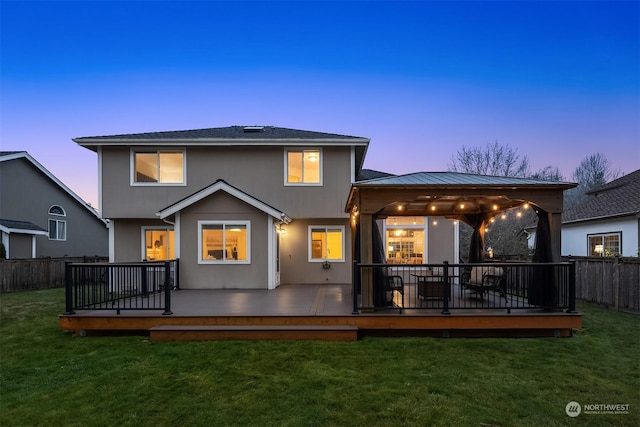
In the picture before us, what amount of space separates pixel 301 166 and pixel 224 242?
4016 mm

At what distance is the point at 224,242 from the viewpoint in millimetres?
11000

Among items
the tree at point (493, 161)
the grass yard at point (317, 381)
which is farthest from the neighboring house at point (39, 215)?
the tree at point (493, 161)

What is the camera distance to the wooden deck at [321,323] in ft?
20.7

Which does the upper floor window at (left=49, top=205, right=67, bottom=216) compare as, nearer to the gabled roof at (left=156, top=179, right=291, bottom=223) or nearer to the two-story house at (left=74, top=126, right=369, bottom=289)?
the two-story house at (left=74, top=126, right=369, bottom=289)

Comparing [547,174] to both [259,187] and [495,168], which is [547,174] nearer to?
[495,168]

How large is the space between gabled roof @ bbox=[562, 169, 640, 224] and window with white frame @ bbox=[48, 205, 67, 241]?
26.5m

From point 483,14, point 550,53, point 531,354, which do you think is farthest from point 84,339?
point 550,53

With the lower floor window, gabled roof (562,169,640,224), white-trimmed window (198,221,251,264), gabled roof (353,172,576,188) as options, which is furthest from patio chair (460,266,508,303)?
the lower floor window

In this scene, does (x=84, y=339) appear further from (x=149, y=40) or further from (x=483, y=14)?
(x=483, y=14)

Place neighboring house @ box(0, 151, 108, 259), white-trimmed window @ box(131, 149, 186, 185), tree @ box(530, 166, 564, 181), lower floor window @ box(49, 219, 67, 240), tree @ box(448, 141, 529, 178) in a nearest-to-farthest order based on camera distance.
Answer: white-trimmed window @ box(131, 149, 186, 185) < neighboring house @ box(0, 151, 108, 259) < lower floor window @ box(49, 219, 67, 240) < tree @ box(448, 141, 529, 178) < tree @ box(530, 166, 564, 181)

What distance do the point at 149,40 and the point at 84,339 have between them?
17821mm

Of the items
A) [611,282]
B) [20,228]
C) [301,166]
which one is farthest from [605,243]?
[20,228]

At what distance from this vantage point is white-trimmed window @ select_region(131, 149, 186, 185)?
40.5 ft

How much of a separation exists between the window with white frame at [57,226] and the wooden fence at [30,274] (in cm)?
452
